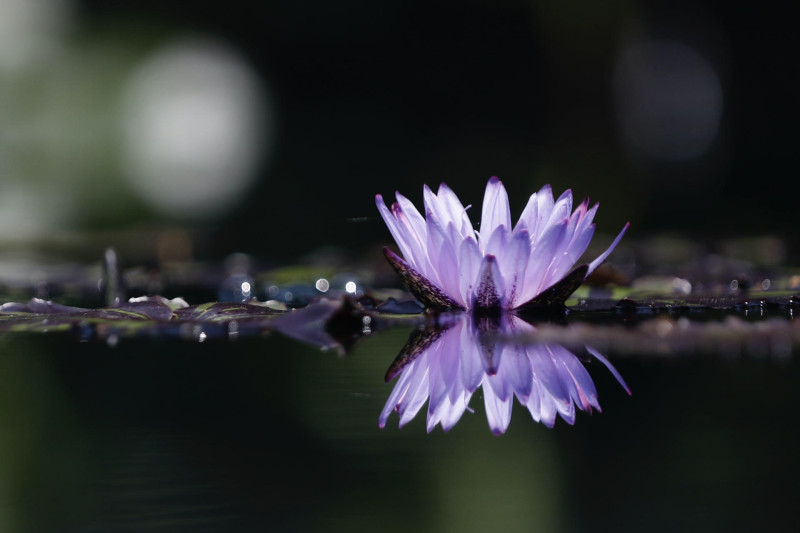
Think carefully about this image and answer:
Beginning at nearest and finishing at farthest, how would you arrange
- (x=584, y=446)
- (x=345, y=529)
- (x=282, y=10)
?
1. (x=345, y=529)
2. (x=584, y=446)
3. (x=282, y=10)

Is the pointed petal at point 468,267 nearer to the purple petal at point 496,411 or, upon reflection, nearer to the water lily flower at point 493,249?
the water lily flower at point 493,249

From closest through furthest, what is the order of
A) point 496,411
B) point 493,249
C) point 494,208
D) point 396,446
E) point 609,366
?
1. point 396,446
2. point 496,411
3. point 609,366
4. point 493,249
5. point 494,208

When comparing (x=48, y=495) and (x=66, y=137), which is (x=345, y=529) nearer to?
(x=48, y=495)

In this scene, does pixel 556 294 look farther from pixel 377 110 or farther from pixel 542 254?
pixel 377 110

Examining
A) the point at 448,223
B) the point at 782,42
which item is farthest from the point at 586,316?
the point at 782,42

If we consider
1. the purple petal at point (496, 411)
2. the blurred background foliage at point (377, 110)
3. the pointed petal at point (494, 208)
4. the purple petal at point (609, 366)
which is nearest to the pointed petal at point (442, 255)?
the pointed petal at point (494, 208)

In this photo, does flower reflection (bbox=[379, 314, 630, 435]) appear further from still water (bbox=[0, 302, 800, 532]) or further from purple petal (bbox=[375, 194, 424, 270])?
purple petal (bbox=[375, 194, 424, 270])

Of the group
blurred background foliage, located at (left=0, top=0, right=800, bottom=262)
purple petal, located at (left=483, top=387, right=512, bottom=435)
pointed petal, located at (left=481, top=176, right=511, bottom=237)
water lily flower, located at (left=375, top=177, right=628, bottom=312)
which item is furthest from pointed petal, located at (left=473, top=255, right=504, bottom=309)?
blurred background foliage, located at (left=0, top=0, right=800, bottom=262)

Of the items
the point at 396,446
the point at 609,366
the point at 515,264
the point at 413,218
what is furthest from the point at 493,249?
the point at 396,446
